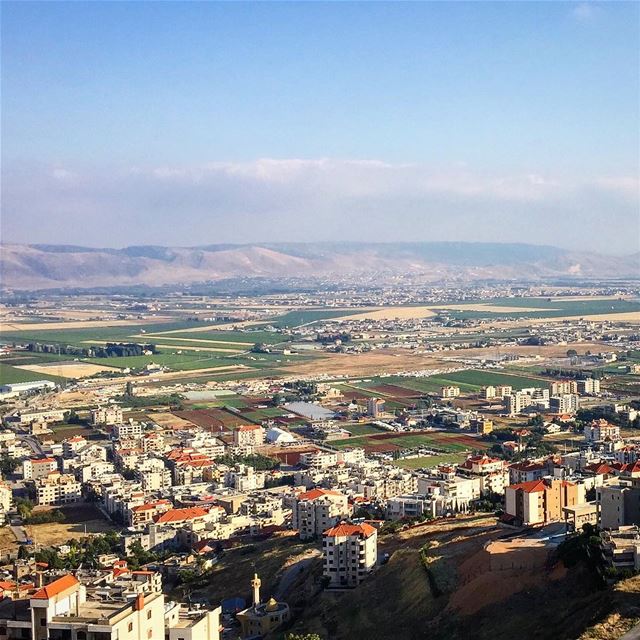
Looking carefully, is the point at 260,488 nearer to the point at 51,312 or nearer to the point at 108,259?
the point at 51,312

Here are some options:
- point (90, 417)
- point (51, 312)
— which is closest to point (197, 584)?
point (90, 417)

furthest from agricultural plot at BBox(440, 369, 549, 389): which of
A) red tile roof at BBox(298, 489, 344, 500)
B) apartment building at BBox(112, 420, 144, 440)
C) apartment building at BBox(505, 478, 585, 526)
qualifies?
apartment building at BBox(505, 478, 585, 526)

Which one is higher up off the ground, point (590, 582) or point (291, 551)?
point (590, 582)

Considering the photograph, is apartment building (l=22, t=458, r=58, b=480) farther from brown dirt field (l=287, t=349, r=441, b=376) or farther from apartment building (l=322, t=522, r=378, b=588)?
brown dirt field (l=287, t=349, r=441, b=376)

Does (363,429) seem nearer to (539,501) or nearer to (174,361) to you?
(539,501)

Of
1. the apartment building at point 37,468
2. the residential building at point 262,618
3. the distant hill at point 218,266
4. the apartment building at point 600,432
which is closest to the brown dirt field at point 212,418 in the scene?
the apartment building at point 37,468
